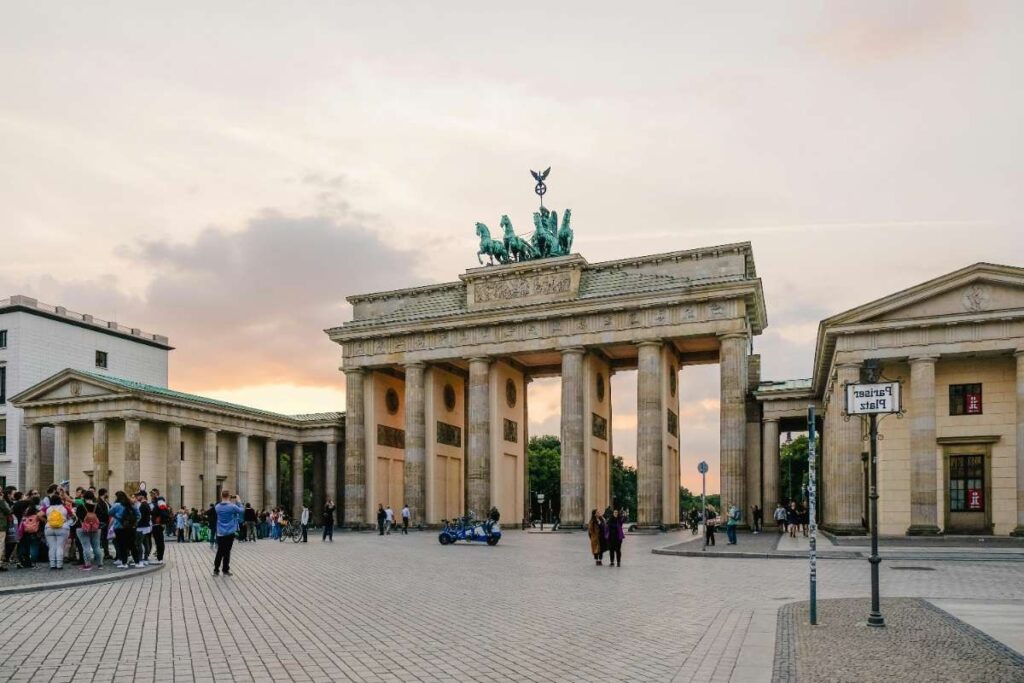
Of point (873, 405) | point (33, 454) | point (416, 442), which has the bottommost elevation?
point (33, 454)

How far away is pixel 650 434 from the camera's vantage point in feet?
184

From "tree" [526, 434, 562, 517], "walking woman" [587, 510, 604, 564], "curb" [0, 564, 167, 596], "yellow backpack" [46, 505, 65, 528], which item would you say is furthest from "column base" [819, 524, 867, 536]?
"tree" [526, 434, 562, 517]

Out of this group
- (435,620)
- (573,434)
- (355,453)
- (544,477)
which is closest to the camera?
(435,620)

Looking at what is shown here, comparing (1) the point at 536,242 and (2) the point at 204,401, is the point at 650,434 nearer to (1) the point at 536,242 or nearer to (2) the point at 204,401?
(1) the point at 536,242

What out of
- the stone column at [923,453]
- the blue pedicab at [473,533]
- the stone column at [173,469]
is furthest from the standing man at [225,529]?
the stone column at [173,469]

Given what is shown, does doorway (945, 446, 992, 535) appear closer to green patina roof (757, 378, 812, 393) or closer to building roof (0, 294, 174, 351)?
green patina roof (757, 378, 812, 393)

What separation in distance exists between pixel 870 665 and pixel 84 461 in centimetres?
6072

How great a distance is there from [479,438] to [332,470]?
16193 mm

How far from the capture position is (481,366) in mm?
62406

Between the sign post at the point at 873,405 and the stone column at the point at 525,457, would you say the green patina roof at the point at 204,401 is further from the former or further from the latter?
the sign post at the point at 873,405

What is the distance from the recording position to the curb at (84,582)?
61.0 ft

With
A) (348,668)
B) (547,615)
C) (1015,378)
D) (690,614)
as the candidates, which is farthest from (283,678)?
(1015,378)

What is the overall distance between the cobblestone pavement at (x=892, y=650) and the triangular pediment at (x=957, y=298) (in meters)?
23.8

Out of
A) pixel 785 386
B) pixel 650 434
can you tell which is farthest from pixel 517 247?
pixel 785 386
